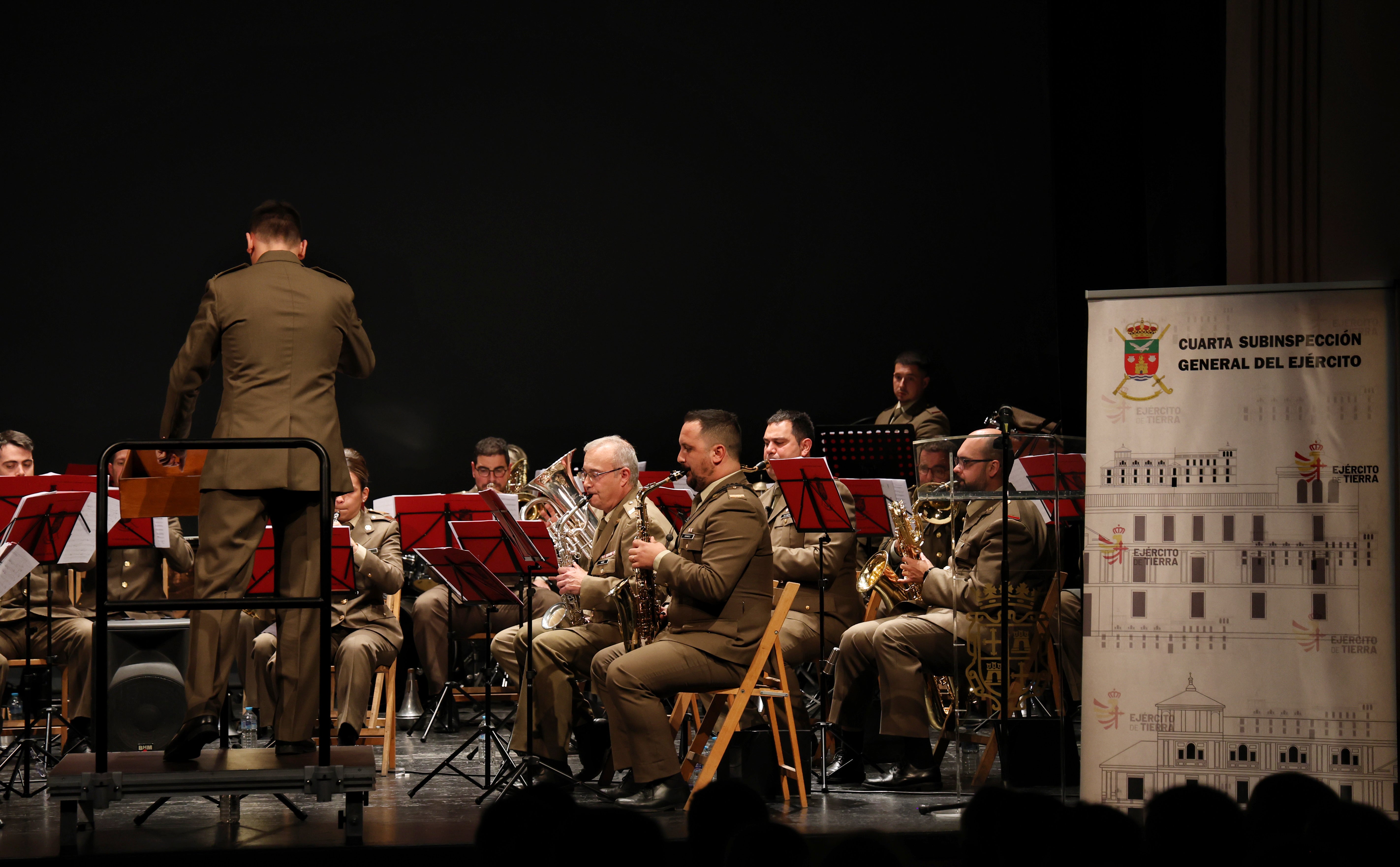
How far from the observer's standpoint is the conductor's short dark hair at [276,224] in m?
3.88

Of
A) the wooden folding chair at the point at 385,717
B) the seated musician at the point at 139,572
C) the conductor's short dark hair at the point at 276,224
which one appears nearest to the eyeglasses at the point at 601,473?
the wooden folding chair at the point at 385,717

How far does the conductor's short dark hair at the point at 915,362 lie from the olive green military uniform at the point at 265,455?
5.04 m

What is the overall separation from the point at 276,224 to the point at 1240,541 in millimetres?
2856

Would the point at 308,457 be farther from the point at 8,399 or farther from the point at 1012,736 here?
the point at 8,399

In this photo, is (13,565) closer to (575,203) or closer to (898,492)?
(898,492)

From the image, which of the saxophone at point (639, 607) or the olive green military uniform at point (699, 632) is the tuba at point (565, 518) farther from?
the olive green military uniform at point (699, 632)

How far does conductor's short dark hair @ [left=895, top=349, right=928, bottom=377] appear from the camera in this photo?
329 inches

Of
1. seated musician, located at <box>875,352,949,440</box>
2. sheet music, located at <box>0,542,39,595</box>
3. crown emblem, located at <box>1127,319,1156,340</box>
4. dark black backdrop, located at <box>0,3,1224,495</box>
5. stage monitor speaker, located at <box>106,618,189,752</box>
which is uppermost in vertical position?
dark black backdrop, located at <box>0,3,1224,495</box>

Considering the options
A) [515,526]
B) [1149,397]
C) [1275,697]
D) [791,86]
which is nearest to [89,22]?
[791,86]

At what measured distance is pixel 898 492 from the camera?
5.76 m

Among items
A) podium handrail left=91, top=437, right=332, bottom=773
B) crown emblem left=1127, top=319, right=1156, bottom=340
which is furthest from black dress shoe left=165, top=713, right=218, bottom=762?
crown emblem left=1127, top=319, right=1156, bottom=340

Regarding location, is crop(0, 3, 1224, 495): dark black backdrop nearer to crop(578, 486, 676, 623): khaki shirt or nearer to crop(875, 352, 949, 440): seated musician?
crop(875, 352, 949, 440): seated musician

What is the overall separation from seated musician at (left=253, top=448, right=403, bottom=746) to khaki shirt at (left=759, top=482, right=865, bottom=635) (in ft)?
5.61

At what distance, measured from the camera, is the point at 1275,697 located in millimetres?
3639
